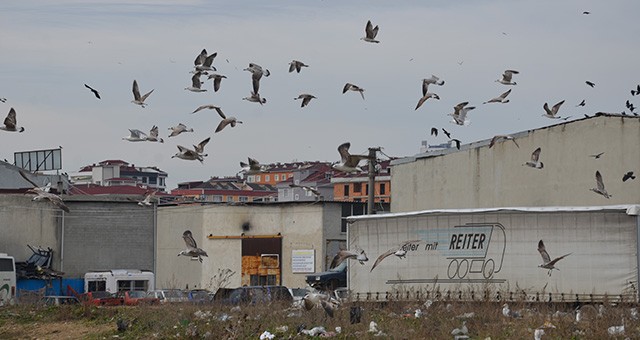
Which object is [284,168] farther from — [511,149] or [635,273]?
[635,273]

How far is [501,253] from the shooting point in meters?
31.2

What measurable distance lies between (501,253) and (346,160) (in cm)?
713

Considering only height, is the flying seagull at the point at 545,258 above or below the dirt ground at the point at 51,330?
above

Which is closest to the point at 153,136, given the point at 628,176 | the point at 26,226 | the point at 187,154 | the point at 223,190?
the point at 187,154

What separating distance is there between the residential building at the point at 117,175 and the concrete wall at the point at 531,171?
7273 cm

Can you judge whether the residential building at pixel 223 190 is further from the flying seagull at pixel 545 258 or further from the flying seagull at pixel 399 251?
the flying seagull at pixel 545 258

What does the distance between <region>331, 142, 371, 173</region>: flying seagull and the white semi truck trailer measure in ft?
17.1

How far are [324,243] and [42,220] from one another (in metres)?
13.5

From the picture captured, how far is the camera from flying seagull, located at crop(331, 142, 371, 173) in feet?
84.6

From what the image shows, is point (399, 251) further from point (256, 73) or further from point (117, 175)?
point (117, 175)

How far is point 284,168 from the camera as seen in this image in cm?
17388

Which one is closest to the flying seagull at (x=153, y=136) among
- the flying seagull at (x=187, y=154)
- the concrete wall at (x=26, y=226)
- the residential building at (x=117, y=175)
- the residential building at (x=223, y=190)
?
the flying seagull at (x=187, y=154)

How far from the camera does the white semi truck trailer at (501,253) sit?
28453 millimetres

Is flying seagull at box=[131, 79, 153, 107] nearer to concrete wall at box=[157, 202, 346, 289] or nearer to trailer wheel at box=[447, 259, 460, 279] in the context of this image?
trailer wheel at box=[447, 259, 460, 279]
